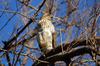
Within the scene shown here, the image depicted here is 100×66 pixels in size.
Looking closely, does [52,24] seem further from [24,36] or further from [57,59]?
[57,59]

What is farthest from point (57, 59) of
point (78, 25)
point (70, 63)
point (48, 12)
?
point (48, 12)

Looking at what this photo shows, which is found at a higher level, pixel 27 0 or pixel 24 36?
pixel 27 0

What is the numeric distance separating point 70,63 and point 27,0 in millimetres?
1410

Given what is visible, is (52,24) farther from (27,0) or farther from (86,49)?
(86,49)

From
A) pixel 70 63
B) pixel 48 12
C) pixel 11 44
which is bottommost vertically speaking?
pixel 70 63

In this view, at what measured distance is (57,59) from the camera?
18.8 feet

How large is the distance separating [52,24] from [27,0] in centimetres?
92

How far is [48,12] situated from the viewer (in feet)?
21.2

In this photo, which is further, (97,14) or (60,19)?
(60,19)

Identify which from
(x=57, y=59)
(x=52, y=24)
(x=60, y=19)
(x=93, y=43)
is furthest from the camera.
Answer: (x=52, y=24)

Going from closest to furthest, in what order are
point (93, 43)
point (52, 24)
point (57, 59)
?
point (93, 43)
point (57, 59)
point (52, 24)

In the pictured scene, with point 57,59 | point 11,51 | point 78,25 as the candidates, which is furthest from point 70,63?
point 11,51

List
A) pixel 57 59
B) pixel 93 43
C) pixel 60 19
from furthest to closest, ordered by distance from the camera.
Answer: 1. pixel 60 19
2. pixel 57 59
3. pixel 93 43

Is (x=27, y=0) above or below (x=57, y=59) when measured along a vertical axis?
above
